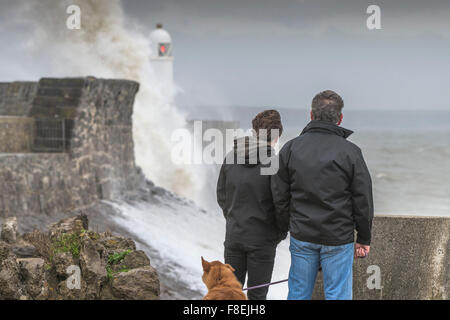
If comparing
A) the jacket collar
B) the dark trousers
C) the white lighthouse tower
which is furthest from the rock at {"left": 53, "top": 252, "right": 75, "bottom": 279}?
the white lighthouse tower

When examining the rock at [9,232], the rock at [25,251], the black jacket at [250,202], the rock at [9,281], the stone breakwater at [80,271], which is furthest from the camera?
the rock at [9,232]

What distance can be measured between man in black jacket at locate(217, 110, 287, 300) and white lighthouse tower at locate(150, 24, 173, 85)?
34.0 metres

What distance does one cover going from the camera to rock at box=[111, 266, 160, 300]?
18.1 feet

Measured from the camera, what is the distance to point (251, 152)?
14.1ft

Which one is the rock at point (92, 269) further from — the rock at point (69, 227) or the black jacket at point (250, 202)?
the black jacket at point (250, 202)

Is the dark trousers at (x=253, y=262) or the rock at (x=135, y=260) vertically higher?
the dark trousers at (x=253, y=262)

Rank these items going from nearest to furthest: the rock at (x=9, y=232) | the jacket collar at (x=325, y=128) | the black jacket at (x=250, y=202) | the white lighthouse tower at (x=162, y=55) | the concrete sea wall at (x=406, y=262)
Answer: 1. the jacket collar at (x=325, y=128)
2. the black jacket at (x=250, y=202)
3. the concrete sea wall at (x=406, y=262)
4. the rock at (x=9, y=232)
5. the white lighthouse tower at (x=162, y=55)

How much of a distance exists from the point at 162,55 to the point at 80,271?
33.4 metres

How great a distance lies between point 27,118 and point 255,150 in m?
10.1

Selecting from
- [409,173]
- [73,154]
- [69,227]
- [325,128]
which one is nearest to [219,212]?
[73,154]

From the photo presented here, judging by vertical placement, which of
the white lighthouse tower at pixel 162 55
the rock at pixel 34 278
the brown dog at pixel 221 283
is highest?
the white lighthouse tower at pixel 162 55

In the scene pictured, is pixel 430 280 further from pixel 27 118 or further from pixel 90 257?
pixel 27 118

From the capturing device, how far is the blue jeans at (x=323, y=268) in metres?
3.98

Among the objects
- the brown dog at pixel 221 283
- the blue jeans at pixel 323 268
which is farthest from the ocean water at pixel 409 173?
the brown dog at pixel 221 283
